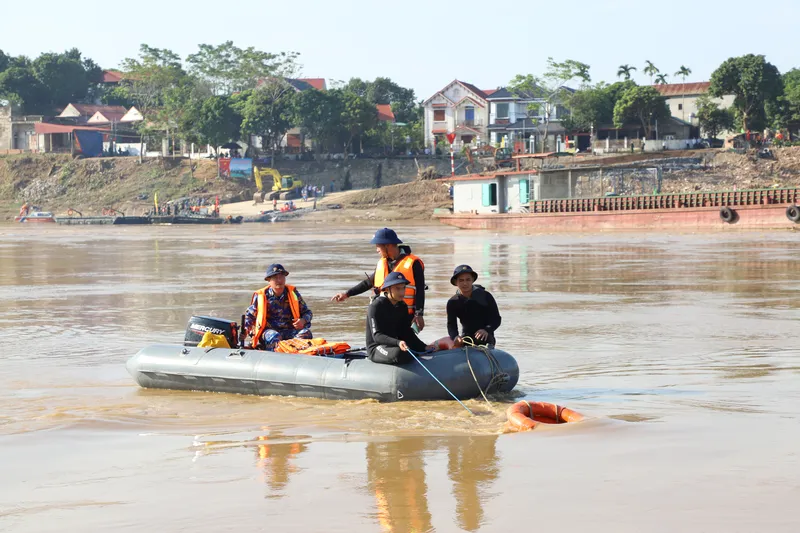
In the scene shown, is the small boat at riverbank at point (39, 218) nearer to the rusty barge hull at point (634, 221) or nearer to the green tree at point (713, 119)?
the rusty barge hull at point (634, 221)

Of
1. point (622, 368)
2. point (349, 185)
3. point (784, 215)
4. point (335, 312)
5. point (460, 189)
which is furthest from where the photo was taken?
point (349, 185)

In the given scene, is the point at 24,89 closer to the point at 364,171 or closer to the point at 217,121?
the point at 217,121

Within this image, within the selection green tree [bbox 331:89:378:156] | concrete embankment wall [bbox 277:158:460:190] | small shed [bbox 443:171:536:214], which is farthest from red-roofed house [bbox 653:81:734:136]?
small shed [bbox 443:171:536:214]

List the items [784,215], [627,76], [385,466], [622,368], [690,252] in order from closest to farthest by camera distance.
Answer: [385,466] → [622,368] → [690,252] → [784,215] → [627,76]

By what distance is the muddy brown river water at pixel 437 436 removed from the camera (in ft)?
21.0

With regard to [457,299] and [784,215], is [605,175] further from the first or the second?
[457,299]

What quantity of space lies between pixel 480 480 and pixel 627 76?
8715 centimetres

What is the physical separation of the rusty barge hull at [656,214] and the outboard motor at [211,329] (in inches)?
1444

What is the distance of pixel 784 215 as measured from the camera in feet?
144

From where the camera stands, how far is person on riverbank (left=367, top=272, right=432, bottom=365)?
31.1 ft

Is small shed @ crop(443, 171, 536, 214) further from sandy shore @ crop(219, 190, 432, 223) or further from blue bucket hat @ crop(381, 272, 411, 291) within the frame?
blue bucket hat @ crop(381, 272, 411, 291)

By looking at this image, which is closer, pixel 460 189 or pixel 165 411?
pixel 165 411

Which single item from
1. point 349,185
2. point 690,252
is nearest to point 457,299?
point 690,252

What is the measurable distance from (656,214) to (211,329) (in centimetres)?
3979
